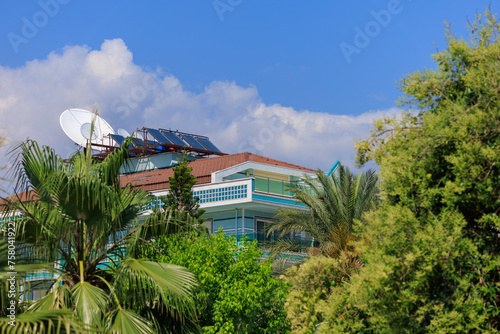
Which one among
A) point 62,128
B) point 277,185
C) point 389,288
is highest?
point 62,128

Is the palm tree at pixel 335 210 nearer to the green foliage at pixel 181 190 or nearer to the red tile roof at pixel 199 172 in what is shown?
the green foliage at pixel 181 190

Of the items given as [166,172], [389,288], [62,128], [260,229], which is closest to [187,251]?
[389,288]

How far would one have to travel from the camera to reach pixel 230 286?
55.4ft

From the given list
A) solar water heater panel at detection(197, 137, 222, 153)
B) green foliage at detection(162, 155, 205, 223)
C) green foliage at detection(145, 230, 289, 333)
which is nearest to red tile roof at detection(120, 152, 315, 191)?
solar water heater panel at detection(197, 137, 222, 153)

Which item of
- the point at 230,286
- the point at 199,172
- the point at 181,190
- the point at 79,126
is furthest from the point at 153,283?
the point at 79,126

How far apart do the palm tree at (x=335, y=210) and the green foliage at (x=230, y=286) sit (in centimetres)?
545

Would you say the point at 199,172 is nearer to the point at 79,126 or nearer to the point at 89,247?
the point at 79,126

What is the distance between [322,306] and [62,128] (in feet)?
105

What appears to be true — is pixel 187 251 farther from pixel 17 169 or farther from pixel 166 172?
pixel 166 172

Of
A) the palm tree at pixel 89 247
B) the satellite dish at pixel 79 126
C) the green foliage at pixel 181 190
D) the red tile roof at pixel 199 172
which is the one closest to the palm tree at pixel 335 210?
the green foliage at pixel 181 190

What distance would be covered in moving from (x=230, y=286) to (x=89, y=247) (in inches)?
228

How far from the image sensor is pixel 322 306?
10.1 meters

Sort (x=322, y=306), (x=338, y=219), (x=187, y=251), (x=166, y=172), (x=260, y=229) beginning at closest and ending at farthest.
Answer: (x=322, y=306)
(x=187, y=251)
(x=338, y=219)
(x=260, y=229)
(x=166, y=172)

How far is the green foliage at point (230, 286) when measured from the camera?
1652 cm
